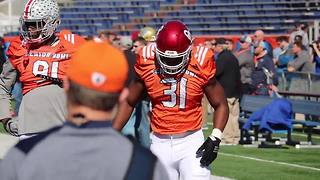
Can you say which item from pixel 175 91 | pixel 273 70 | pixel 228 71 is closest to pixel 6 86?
pixel 175 91

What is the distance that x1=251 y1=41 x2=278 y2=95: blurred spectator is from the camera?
17047mm

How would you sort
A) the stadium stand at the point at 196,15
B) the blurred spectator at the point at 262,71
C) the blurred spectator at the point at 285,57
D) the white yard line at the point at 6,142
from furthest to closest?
the stadium stand at the point at 196,15 < the blurred spectator at the point at 285,57 < the blurred spectator at the point at 262,71 < the white yard line at the point at 6,142

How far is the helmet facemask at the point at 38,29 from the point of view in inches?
280

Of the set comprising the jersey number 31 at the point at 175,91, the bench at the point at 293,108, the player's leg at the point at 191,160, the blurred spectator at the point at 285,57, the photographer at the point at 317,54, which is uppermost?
the jersey number 31 at the point at 175,91

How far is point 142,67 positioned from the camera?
283 inches

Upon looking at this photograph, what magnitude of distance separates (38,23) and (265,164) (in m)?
6.88

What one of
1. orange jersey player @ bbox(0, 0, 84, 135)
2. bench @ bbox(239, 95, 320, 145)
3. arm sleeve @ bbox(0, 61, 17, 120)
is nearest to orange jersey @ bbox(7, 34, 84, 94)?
orange jersey player @ bbox(0, 0, 84, 135)

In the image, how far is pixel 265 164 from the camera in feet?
44.0

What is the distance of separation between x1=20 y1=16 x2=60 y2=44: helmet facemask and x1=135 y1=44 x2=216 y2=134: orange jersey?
28.4 inches

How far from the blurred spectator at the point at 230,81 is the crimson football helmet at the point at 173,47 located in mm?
8148

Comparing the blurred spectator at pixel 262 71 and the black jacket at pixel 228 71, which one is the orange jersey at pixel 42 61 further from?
the blurred spectator at pixel 262 71

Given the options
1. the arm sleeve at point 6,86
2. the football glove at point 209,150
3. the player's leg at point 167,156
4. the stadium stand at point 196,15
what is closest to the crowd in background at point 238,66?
the arm sleeve at point 6,86

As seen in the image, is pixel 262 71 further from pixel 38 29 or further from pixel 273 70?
pixel 38 29

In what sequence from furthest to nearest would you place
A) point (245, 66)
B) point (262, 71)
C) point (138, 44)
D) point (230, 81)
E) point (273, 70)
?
point (273, 70)
point (262, 71)
point (245, 66)
point (230, 81)
point (138, 44)
